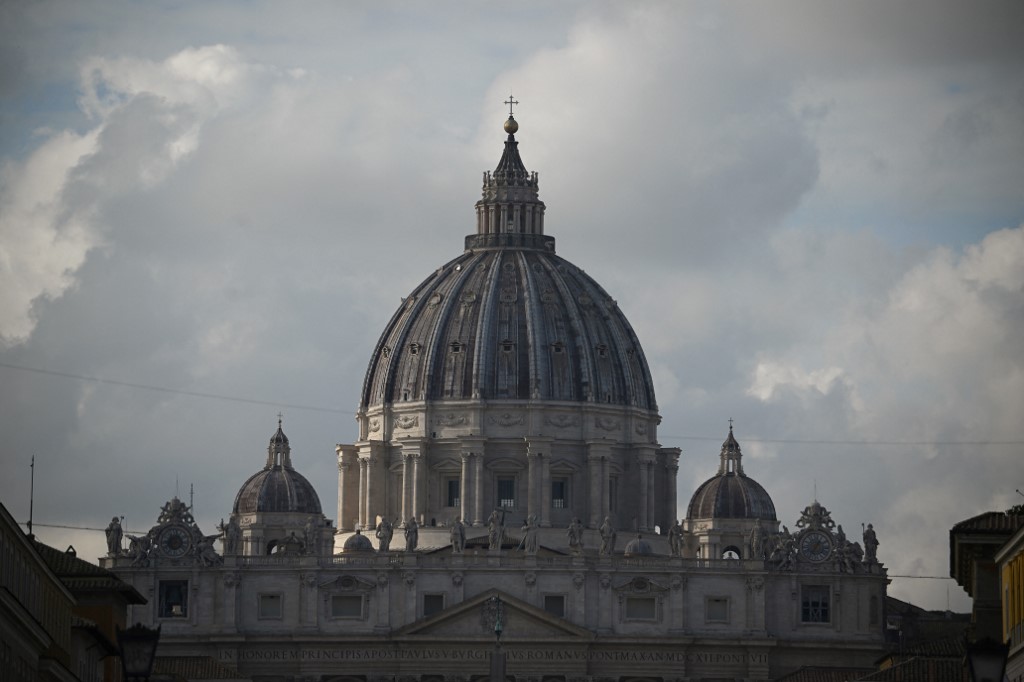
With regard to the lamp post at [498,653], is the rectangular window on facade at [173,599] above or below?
above

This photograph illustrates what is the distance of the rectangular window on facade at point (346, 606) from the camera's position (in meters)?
179

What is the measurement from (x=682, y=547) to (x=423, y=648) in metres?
24.7

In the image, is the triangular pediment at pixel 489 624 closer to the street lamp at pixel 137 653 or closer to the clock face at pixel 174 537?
the clock face at pixel 174 537

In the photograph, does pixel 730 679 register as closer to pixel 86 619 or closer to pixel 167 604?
pixel 167 604

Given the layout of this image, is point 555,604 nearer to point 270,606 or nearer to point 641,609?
point 641,609

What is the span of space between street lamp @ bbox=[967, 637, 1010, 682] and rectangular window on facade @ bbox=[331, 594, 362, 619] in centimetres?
11814

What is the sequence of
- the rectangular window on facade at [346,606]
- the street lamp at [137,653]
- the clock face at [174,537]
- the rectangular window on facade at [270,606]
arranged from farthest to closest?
the clock face at [174,537], the rectangular window on facade at [346,606], the rectangular window on facade at [270,606], the street lamp at [137,653]

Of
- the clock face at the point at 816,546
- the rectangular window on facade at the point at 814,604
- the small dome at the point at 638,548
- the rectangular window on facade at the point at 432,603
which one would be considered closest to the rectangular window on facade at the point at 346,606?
the rectangular window on facade at the point at 432,603

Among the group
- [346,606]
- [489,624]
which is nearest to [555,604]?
[489,624]

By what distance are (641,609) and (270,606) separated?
18500 millimetres

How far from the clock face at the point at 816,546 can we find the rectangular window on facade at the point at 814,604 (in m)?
1.65

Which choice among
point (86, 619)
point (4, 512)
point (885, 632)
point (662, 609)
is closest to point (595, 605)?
point (662, 609)

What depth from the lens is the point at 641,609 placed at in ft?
590

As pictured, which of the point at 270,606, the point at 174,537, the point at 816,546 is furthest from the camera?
the point at 816,546
